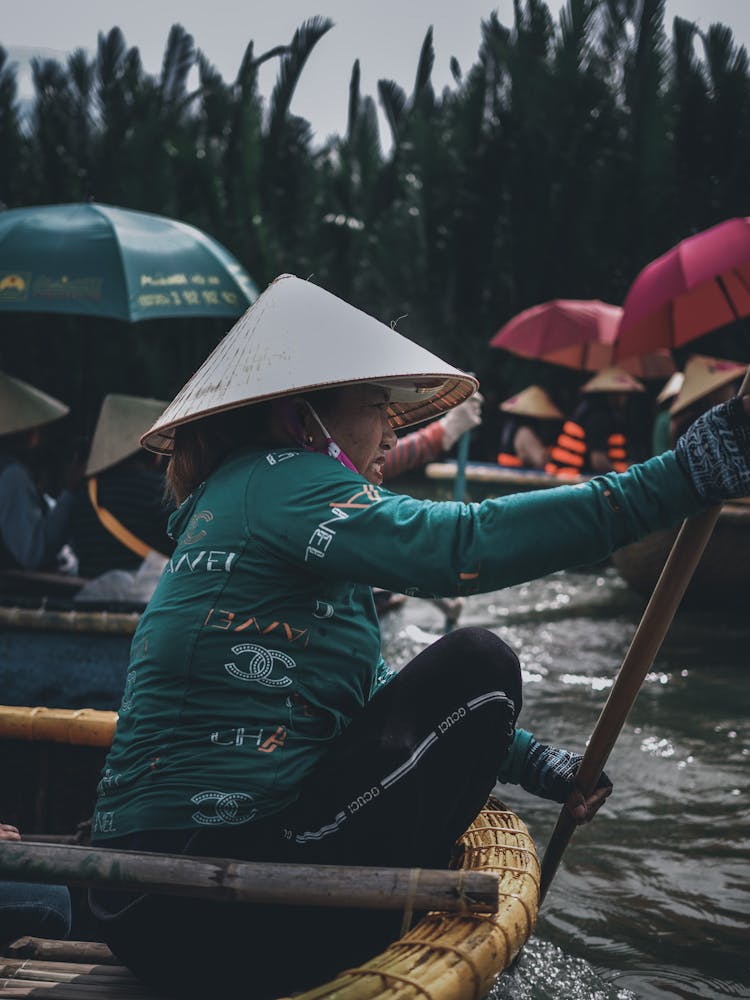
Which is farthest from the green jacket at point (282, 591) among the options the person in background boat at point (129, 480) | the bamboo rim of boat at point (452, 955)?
the person in background boat at point (129, 480)

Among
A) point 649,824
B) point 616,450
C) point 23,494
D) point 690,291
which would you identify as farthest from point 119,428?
point 616,450

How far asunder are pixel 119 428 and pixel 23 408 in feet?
2.40

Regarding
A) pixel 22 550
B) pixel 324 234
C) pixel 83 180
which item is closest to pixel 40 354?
pixel 83 180

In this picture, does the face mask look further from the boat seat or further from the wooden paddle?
the boat seat

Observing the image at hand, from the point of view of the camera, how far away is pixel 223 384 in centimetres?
179

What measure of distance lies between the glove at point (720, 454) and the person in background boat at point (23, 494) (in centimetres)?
347

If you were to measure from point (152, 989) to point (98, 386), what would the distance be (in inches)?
417

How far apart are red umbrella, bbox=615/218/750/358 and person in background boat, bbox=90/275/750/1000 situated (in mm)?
5266

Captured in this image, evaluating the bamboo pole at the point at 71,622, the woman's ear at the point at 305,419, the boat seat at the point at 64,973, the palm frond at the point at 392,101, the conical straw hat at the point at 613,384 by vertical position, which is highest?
the palm frond at the point at 392,101

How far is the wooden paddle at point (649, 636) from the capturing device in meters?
1.83

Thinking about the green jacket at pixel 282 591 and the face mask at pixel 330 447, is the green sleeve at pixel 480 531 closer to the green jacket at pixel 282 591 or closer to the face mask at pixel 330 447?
the green jacket at pixel 282 591

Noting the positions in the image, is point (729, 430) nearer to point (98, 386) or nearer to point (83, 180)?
point (98, 386)

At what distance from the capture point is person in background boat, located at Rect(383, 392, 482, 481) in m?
4.10

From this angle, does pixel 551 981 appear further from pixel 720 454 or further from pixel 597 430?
pixel 597 430
